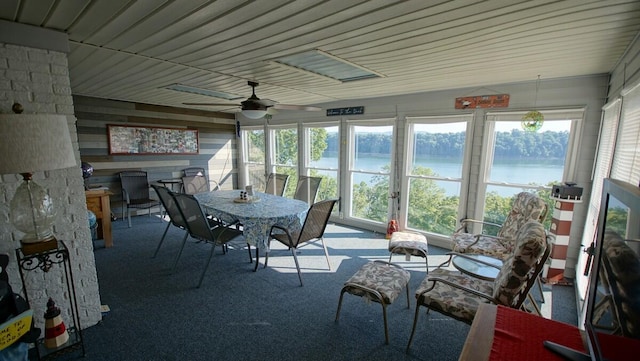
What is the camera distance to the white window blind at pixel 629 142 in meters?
1.69

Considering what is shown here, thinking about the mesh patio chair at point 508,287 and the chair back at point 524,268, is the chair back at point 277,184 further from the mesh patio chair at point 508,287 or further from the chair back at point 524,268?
the chair back at point 524,268

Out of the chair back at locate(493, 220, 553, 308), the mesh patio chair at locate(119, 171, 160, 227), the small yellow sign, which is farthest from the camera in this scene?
the mesh patio chair at locate(119, 171, 160, 227)

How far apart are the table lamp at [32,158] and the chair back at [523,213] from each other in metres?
3.79

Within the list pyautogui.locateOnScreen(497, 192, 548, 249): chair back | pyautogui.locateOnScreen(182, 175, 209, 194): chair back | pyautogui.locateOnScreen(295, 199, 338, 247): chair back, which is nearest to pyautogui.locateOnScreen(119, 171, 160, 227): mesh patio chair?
pyautogui.locateOnScreen(182, 175, 209, 194): chair back

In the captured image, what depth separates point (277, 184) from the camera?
447 cm

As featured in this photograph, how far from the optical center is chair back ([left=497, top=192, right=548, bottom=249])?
108 inches

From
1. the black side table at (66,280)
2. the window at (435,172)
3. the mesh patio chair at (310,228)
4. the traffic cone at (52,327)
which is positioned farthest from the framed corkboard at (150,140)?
the window at (435,172)

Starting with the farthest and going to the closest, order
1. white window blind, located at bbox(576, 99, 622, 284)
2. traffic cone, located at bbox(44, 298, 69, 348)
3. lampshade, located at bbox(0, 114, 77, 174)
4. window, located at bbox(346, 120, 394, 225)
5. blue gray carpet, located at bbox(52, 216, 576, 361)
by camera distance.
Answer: window, located at bbox(346, 120, 394, 225) < white window blind, located at bbox(576, 99, 622, 284) < blue gray carpet, located at bbox(52, 216, 576, 361) < traffic cone, located at bbox(44, 298, 69, 348) < lampshade, located at bbox(0, 114, 77, 174)

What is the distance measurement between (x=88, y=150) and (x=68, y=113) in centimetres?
368

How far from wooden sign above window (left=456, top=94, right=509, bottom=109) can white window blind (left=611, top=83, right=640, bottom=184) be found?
4.11ft

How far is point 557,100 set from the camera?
9.78 feet

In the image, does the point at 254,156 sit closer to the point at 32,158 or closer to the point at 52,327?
the point at 52,327

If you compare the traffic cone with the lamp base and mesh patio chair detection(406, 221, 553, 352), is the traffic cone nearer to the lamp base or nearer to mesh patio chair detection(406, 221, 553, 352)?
the lamp base

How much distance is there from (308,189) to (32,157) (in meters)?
2.98
